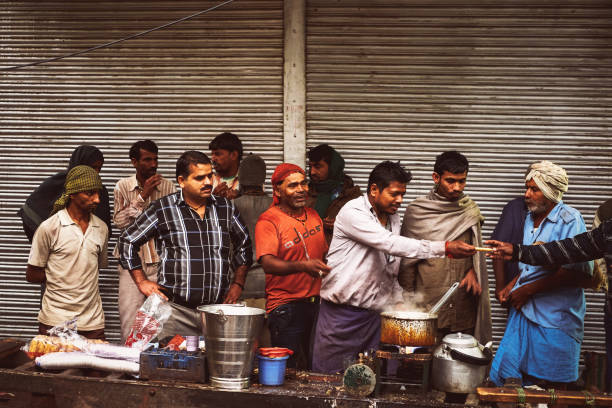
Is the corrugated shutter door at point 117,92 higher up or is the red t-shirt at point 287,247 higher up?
the corrugated shutter door at point 117,92

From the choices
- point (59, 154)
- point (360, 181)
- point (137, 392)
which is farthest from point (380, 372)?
point (59, 154)

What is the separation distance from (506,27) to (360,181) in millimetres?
2129

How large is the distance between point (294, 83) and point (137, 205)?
80.6 inches

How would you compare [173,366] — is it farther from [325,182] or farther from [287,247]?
[325,182]

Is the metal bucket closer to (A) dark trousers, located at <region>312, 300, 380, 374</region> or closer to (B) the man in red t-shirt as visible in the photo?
(B) the man in red t-shirt

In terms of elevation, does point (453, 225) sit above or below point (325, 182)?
below

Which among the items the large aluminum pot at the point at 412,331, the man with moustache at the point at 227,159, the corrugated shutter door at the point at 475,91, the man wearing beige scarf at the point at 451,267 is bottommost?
the large aluminum pot at the point at 412,331

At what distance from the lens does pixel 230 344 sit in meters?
3.42

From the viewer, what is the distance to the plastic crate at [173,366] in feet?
11.7

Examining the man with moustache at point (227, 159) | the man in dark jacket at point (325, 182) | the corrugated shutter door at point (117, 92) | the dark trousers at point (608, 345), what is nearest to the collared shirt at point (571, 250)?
the dark trousers at point (608, 345)

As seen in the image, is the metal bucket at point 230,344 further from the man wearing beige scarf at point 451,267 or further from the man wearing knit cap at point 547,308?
the man wearing knit cap at point 547,308

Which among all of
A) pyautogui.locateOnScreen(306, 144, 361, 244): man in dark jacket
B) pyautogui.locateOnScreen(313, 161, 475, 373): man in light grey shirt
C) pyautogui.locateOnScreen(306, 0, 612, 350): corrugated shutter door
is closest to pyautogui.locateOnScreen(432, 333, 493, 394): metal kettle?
pyautogui.locateOnScreen(313, 161, 475, 373): man in light grey shirt

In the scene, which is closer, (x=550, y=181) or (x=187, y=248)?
(x=187, y=248)

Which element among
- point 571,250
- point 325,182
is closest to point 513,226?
point 571,250
